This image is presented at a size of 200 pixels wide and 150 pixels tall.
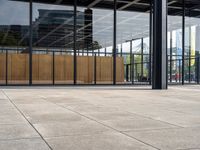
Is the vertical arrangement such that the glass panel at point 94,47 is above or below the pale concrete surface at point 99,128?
above

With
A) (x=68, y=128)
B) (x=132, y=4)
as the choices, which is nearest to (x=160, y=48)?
(x=132, y=4)

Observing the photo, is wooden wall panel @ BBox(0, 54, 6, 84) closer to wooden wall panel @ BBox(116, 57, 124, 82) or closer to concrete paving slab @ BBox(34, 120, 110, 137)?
wooden wall panel @ BBox(116, 57, 124, 82)

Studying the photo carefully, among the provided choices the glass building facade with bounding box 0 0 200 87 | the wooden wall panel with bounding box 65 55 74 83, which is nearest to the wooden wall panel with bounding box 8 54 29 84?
the glass building facade with bounding box 0 0 200 87

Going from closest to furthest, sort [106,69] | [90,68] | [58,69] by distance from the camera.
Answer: [58,69] → [90,68] → [106,69]

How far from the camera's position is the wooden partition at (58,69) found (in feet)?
73.0

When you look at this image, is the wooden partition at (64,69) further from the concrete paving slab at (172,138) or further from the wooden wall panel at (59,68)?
the concrete paving slab at (172,138)

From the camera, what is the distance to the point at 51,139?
19.2 ft

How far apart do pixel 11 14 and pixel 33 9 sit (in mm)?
1383

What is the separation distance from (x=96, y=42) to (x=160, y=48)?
6.51 metres

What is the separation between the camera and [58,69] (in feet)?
76.7

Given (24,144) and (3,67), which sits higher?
(3,67)

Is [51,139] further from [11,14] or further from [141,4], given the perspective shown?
[141,4]

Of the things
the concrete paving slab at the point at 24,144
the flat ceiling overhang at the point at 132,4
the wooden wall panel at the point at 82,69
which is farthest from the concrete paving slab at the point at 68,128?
the flat ceiling overhang at the point at 132,4

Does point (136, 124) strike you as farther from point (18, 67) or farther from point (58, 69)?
point (58, 69)
